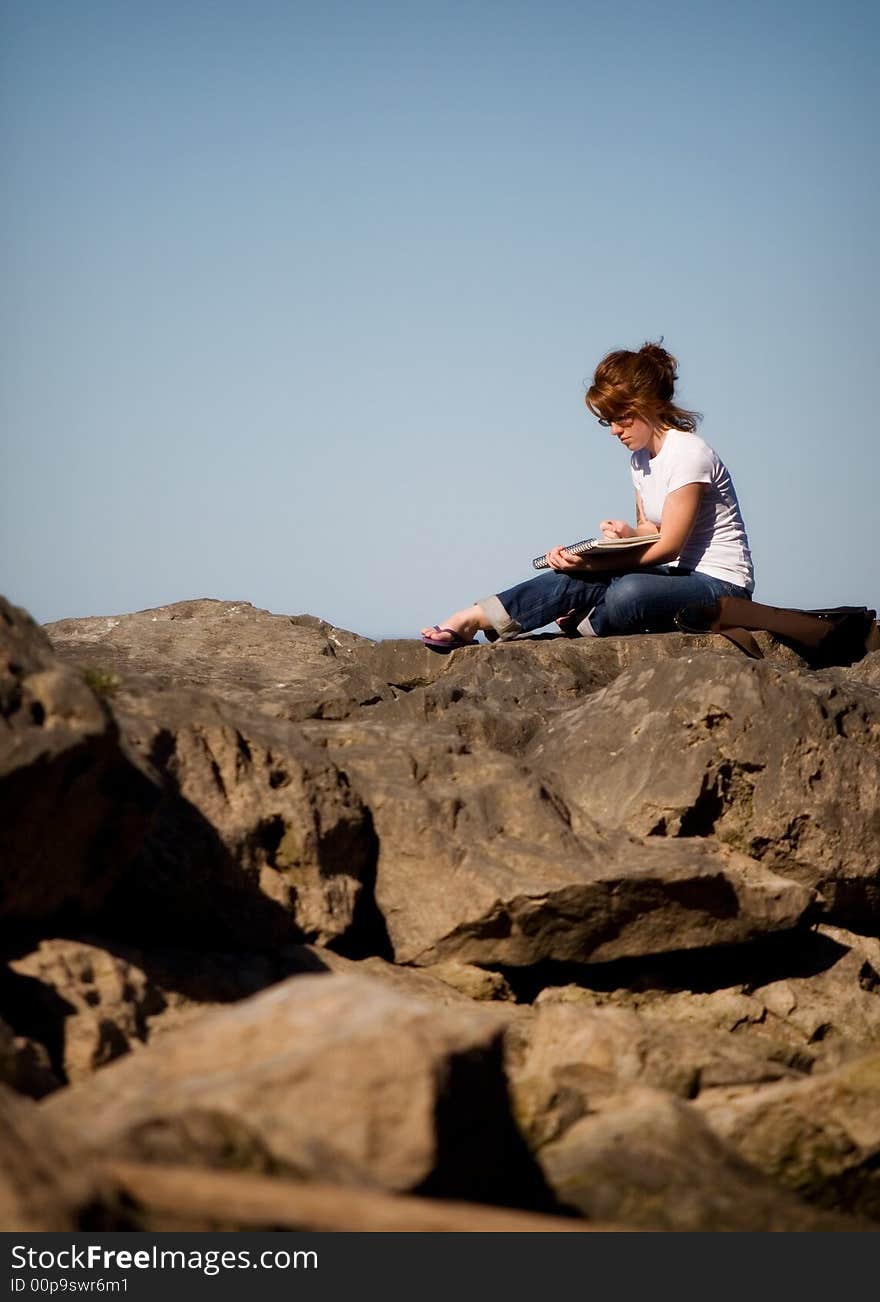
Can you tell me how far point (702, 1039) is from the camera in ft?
20.1

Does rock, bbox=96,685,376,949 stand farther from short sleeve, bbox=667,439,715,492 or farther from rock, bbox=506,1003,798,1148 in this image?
short sleeve, bbox=667,439,715,492

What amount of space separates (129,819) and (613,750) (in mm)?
2977

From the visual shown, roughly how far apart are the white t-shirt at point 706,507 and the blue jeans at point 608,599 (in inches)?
5.0

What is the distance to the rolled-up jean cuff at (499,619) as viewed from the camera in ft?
34.8

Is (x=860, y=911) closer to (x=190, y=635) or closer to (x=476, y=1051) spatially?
(x=476, y=1051)

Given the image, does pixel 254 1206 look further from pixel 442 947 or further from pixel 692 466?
pixel 692 466

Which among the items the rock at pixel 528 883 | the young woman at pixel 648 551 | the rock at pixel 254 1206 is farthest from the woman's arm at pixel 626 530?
the rock at pixel 254 1206

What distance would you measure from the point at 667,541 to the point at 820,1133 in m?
5.41

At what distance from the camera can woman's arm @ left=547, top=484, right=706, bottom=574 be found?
1006cm

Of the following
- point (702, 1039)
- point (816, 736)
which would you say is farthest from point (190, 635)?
point (702, 1039)

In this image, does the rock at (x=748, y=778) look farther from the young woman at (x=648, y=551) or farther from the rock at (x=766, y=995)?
the young woman at (x=648, y=551)

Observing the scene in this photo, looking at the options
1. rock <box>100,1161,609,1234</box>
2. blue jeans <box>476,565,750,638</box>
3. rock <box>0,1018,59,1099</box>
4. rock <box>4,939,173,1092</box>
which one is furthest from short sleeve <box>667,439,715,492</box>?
rock <box>100,1161,609,1234</box>

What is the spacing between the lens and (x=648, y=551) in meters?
10.2

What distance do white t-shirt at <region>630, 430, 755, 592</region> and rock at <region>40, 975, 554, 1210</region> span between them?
20.6 feet
